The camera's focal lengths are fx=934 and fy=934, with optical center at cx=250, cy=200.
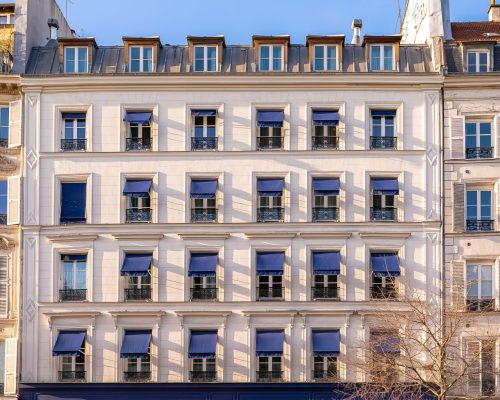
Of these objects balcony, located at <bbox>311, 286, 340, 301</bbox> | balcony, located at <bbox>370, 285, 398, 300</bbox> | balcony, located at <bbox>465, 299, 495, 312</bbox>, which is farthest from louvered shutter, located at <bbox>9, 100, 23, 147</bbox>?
balcony, located at <bbox>465, 299, 495, 312</bbox>

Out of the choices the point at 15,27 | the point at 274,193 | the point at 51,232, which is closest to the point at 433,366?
the point at 274,193

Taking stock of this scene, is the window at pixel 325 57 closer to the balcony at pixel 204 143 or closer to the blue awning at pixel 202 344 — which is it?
Result: the balcony at pixel 204 143

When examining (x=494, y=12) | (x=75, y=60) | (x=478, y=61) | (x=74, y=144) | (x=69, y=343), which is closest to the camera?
(x=69, y=343)

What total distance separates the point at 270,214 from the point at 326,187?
242cm

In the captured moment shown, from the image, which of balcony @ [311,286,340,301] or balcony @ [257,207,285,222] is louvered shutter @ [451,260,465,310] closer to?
balcony @ [311,286,340,301]

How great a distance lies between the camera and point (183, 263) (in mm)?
36156

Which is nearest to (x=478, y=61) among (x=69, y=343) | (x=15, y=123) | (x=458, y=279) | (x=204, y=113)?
(x=458, y=279)

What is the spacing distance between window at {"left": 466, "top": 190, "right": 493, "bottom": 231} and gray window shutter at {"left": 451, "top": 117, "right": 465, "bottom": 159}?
5.29ft

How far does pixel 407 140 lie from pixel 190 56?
9.32 metres

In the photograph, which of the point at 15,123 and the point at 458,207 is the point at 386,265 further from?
the point at 15,123

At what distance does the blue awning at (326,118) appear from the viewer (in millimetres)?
36750

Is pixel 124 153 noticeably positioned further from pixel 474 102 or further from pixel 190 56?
pixel 474 102

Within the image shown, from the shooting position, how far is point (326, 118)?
1449 inches

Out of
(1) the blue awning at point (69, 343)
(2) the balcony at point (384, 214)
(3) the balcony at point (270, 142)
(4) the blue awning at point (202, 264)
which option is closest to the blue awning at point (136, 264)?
(4) the blue awning at point (202, 264)
